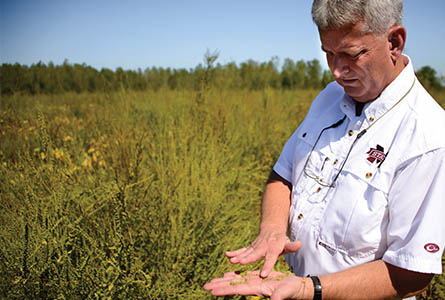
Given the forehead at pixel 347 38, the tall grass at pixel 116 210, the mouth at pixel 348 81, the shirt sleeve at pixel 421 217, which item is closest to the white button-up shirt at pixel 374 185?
the shirt sleeve at pixel 421 217

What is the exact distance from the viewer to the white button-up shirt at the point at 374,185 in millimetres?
960

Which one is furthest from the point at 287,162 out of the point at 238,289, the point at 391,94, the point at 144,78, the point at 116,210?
the point at 144,78

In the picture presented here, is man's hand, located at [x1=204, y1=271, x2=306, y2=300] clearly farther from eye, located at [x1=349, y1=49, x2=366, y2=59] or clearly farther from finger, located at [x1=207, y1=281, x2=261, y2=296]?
eye, located at [x1=349, y1=49, x2=366, y2=59]

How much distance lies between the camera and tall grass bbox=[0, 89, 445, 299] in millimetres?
1553

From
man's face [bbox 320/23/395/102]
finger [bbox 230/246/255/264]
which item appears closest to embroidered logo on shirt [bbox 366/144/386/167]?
man's face [bbox 320/23/395/102]

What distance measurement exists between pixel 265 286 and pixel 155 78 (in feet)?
19.1

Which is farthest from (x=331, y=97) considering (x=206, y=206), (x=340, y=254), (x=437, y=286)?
(x=437, y=286)

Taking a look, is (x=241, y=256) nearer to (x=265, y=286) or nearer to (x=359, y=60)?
(x=265, y=286)

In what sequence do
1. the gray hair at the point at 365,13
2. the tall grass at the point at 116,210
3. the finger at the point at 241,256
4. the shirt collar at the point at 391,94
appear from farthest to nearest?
the tall grass at the point at 116,210
the finger at the point at 241,256
the shirt collar at the point at 391,94
the gray hair at the point at 365,13

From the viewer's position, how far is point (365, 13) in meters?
1.06

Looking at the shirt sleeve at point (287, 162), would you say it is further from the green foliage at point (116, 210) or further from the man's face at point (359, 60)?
the green foliage at point (116, 210)

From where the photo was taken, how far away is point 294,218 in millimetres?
1379

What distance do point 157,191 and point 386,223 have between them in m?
1.85

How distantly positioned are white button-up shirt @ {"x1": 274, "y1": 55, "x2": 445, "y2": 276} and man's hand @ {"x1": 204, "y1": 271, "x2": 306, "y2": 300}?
17 centimetres
